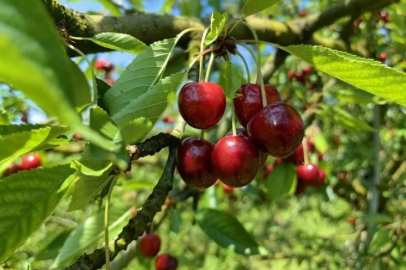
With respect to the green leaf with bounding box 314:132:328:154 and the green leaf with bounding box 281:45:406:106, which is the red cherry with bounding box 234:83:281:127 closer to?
the green leaf with bounding box 281:45:406:106

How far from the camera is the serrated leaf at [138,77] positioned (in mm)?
1045

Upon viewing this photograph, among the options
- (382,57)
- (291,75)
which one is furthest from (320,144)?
(291,75)

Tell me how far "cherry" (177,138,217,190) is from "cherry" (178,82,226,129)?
0.07 m

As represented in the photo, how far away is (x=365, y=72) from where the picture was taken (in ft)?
3.01

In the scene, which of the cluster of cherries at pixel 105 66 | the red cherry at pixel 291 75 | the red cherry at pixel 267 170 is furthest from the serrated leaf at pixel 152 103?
the cluster of cherries at pixel 105 66

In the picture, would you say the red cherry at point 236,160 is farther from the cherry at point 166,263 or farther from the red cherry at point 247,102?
the cherry at point 166,263

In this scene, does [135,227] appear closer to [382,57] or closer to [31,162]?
[31,162]

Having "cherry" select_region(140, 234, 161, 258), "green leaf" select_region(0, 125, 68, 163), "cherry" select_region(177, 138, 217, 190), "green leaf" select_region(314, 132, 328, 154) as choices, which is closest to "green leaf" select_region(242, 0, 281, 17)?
"cherry" select_region(177, 138, 217, 190)

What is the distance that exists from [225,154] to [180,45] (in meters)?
0.75

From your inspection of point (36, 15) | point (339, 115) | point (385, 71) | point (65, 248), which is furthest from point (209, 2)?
point (36, 15)

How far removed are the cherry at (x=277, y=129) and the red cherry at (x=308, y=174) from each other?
1.16 meters

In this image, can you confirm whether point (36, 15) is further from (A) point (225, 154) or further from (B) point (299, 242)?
(B) point (299, 242)

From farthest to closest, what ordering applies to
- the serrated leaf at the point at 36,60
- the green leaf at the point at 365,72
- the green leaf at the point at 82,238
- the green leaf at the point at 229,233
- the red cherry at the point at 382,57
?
1. the red cherry at the point at 382,57
2. the green leaf at the point at 229,233
3. the green leaf at the point at 82,238
4. the green leaf at the point at 365,72
5. the serrated leaf at the point at 36,60

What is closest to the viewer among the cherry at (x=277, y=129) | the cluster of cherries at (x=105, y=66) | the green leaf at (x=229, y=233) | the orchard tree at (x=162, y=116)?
the orchard tree at (x=162, y=116)
